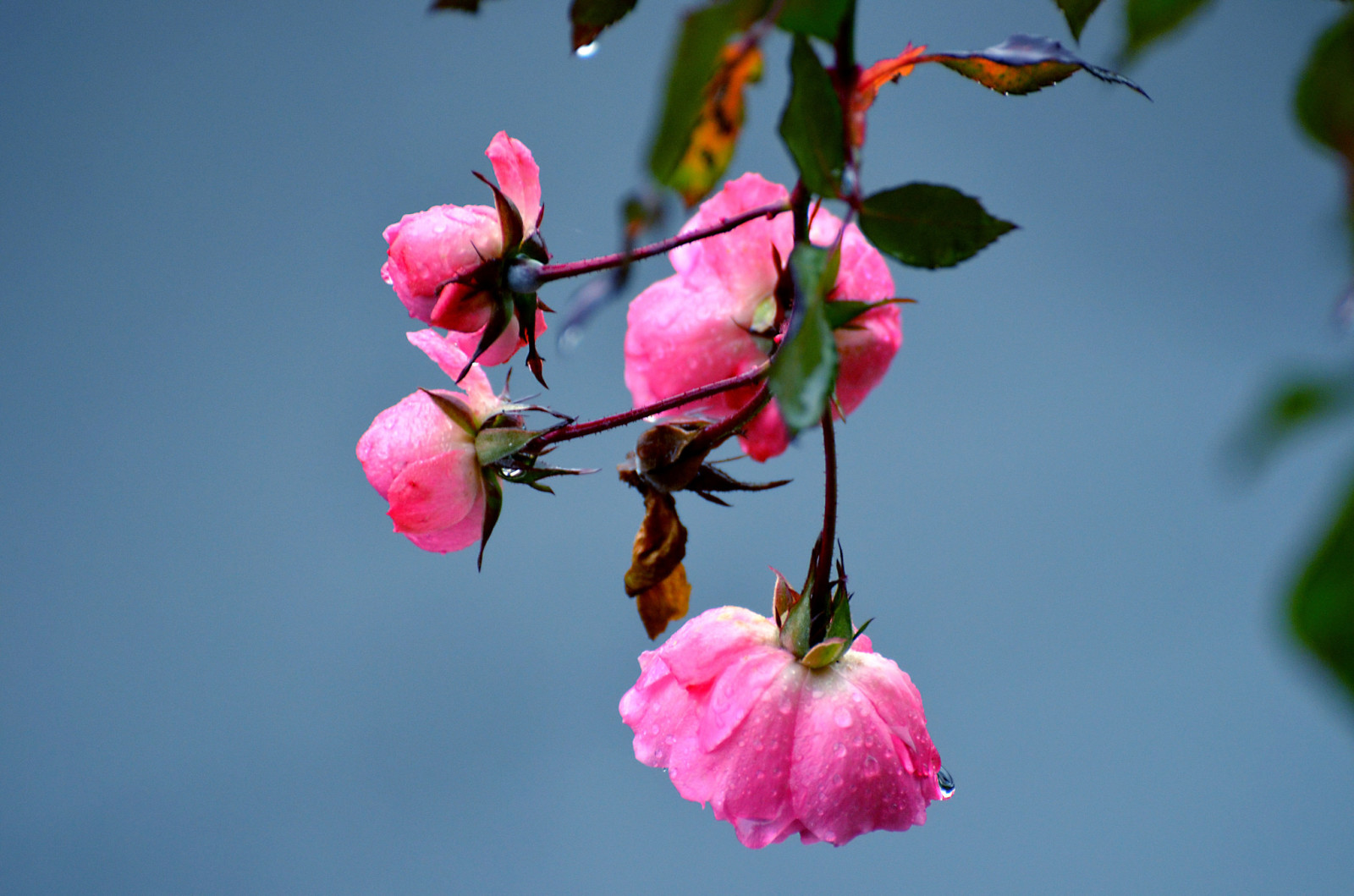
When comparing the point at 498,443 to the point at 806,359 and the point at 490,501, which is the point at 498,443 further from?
the point at 806,359

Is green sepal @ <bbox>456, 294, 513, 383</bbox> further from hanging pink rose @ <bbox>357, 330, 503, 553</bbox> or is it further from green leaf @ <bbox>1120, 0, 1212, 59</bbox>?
green leaf @ <bbox>1120, 0, 1212, 59</bbox>

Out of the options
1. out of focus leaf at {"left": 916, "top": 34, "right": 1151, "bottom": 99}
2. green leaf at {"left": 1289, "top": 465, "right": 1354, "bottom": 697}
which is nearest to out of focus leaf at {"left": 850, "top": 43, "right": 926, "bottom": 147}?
out of focus leaf at {"left": 916, "top": 34, "right": 1151, "bottom": 99}

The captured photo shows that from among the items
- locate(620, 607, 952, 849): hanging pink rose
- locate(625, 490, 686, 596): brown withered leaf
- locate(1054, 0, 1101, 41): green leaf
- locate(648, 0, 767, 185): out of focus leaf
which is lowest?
locate(620, 607, 952, 849): hanging pink rose

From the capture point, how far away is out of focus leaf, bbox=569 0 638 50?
189mm

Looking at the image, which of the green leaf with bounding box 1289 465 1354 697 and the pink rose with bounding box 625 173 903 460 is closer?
the green leaf with bounding box 1289 465 1354 697

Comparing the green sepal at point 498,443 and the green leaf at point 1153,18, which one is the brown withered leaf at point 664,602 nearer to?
the green sepal at point 498,443

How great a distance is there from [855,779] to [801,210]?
Answer: 0.13 meters

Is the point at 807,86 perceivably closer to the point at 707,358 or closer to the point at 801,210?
the point at 801,210

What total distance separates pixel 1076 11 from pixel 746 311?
0.12 m

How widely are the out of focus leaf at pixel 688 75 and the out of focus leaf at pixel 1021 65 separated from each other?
0.11 meters

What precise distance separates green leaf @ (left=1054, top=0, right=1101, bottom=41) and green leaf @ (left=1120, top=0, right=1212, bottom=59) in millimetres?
89

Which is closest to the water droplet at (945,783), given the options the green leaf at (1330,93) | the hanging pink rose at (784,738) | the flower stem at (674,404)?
the hanging pink rose at (784,738)

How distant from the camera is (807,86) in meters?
0.14

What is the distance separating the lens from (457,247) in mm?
238
